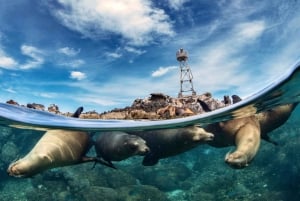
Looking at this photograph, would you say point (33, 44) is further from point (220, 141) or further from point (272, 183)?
point (272, 183)

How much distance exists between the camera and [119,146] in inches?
325

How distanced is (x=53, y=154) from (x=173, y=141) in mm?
2922

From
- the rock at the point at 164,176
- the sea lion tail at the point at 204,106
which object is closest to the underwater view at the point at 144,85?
the sea lion tail at the point at 204,106

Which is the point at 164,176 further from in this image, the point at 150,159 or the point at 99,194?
the point at 150,159

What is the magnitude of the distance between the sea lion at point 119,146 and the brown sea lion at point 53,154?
0.42m

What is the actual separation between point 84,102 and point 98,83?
3.70 feet

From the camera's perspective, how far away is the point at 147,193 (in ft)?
65.1

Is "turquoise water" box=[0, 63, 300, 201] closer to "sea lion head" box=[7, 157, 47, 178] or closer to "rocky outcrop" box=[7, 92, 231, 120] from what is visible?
"rocky outcrop" box=[7, 92, 231, 120]

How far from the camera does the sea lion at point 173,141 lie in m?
8.13

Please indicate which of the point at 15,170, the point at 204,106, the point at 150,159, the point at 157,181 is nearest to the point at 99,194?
the point at 157,181

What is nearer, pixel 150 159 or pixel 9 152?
pixel 150 159

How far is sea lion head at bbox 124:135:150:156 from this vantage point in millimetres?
7786

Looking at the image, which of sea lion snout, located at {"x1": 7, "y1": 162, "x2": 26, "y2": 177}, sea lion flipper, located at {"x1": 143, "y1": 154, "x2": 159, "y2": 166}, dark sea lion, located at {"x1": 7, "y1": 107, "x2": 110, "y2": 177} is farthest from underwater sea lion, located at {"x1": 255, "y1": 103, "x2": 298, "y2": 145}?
sea lion snout, located at {"x1": 7, "y1": 162, "x2": 26, "y2": 177}

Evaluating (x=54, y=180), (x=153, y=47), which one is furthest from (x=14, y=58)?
(x=54, y=180)
